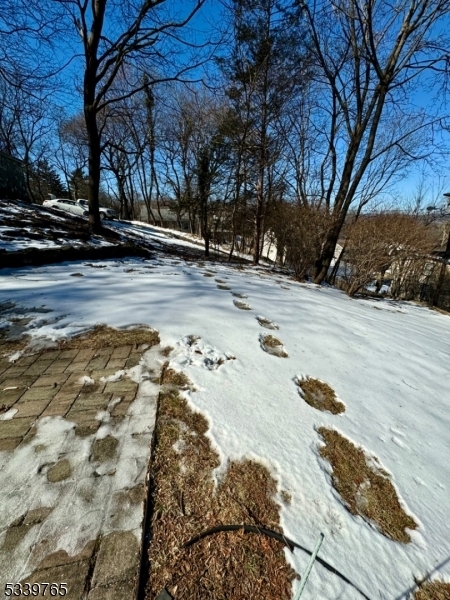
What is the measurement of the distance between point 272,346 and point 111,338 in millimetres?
1579

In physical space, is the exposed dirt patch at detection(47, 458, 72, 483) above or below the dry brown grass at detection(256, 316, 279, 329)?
below

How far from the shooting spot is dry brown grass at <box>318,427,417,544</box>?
128 centimetres

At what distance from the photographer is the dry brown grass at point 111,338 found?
236cm

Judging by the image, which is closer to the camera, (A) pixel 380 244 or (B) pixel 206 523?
(B) pixel 206 523

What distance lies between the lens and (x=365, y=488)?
1.42 meters

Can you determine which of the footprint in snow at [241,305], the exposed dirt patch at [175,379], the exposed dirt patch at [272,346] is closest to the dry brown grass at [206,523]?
the exposed dirt patch at [175,379]

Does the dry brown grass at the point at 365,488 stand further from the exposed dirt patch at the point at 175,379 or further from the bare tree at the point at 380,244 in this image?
the bare tree at the point at 380,244

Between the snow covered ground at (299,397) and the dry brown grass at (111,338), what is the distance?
0.13 m

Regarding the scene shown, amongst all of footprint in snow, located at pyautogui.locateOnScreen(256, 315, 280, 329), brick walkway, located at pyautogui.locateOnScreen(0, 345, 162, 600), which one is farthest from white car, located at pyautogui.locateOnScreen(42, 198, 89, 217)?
brick walkway, located at pyautogui.locateOnScreen(0, 345, 162, 600)

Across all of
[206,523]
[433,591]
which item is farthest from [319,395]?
[206,523]

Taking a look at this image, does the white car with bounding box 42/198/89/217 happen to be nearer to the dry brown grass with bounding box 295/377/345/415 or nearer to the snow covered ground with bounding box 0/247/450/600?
the snow covered ground with bounding box 0/247/450/600

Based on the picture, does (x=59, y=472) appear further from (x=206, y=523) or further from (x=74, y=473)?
(x=206, y=523)

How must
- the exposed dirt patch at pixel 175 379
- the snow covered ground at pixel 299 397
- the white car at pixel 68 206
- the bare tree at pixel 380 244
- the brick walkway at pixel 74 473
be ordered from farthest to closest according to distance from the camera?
1. the white car at pixel 68 206
2. the bare tree at pixel 380 244
3. the exposed dirt patch at pixel 175 379
4. the snow covered ground at pixel 299 397
5. the brick walkway at pixel 74 473

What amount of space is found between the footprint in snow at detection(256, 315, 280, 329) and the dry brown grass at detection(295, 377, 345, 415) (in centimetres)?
93
